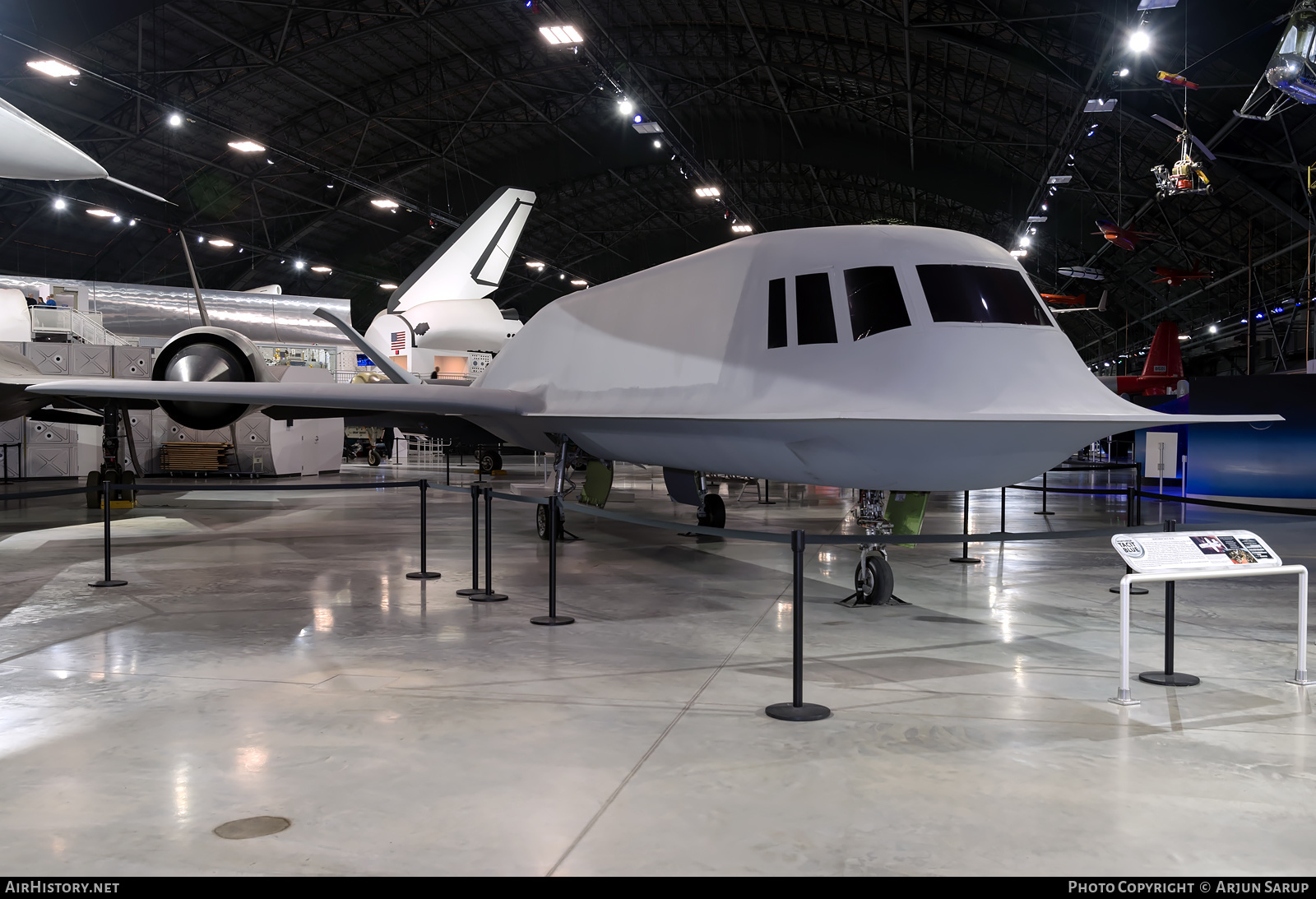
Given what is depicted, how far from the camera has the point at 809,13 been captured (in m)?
26.8

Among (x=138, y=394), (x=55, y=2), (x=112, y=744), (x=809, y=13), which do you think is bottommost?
(x=112, y=744)

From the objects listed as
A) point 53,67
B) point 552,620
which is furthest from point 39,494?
point 53,67

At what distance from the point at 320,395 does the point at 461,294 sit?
454 inches

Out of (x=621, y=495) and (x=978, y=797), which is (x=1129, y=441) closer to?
(x=621, y=495)

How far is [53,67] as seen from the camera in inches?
810

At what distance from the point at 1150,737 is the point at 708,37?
29.8 metres

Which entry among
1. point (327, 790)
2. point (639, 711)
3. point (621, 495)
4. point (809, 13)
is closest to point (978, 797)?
point (639, 711)

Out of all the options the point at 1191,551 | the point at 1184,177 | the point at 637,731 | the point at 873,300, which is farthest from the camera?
the point at 1184,177

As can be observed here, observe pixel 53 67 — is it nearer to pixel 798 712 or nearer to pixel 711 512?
pixel 711 512

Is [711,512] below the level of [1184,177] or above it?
below

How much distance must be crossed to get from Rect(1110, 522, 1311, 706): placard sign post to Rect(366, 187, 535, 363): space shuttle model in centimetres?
1573

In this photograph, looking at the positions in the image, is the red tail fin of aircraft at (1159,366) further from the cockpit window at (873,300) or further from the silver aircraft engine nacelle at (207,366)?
the silver aircraft engine nacelle at (207,366)

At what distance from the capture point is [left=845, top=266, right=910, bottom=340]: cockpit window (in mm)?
6293

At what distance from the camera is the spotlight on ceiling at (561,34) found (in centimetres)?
1973
